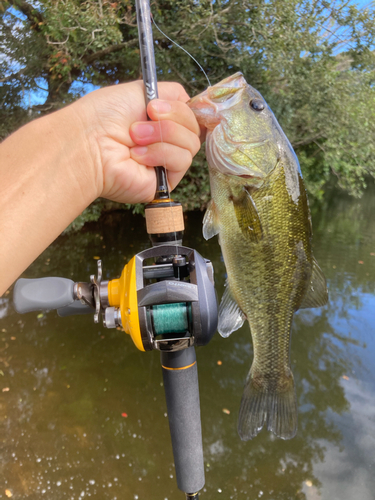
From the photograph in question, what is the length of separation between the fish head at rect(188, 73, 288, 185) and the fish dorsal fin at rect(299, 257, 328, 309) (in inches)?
20.6

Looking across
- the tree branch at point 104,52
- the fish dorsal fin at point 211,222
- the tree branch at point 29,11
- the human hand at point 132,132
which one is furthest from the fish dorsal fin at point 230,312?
the tree branch at point 29,11

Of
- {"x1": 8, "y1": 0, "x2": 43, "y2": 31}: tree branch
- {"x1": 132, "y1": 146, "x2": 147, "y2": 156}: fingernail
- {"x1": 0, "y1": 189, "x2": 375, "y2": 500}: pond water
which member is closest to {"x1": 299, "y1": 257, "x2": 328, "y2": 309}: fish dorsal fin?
{"x1": 132, "y1": 146, "x2": 147, "y2": 156}: fingernail

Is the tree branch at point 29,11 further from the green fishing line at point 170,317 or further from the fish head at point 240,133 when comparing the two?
the green fishing line at point 170,317

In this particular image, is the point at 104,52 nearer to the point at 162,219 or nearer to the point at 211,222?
the point at 211,222

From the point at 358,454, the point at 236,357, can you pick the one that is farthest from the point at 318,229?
the point at 358,454

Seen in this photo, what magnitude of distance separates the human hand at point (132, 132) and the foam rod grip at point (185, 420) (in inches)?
29.2

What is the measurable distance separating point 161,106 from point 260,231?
696 millimetres

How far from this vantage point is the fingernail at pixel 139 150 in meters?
1.23

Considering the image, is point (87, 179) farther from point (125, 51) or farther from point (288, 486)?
point (125, 51)

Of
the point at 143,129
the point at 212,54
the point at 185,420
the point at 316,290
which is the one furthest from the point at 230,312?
the point at 212,54

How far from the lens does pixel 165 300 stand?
1009mm

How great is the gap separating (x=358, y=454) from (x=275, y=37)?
518cm

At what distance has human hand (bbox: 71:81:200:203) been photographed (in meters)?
1.14

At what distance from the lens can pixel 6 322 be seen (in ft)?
13.2
